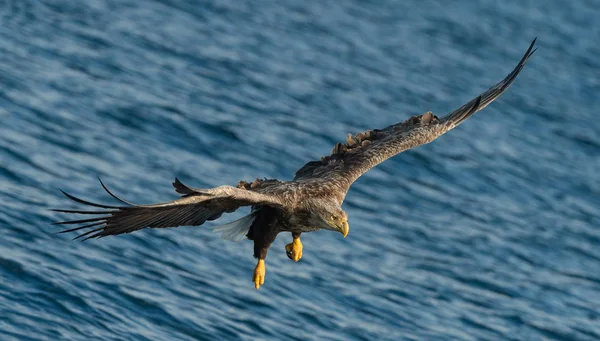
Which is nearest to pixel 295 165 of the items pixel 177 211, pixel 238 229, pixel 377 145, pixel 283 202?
pixel 377 145

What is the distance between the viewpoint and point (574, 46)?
2650 cm

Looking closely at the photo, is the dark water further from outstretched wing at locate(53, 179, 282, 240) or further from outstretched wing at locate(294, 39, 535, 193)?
outstretched wing at locate(53, 179, 282, 240)

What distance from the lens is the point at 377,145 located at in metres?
10.8

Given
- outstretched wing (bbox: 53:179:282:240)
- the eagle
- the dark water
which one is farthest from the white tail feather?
the dark water

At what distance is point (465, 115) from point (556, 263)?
5872 mm

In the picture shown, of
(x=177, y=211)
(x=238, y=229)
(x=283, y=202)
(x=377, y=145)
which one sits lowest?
(x=177, y=211)

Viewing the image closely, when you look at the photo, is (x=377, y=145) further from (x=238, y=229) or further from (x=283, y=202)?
(x=283, y=202)

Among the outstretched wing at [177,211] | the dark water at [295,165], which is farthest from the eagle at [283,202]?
the dark water at [295,165]

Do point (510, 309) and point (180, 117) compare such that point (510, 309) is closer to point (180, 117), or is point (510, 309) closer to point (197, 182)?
point (197, 182)

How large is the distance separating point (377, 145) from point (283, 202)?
1.87 m

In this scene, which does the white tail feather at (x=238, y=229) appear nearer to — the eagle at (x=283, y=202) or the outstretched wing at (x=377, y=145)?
the eagle at (x=283, y=202)

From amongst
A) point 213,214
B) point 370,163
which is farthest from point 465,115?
point 213,214

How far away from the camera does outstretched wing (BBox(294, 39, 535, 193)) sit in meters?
10.3

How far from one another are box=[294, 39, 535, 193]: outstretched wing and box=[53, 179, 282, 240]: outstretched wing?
165 cm
